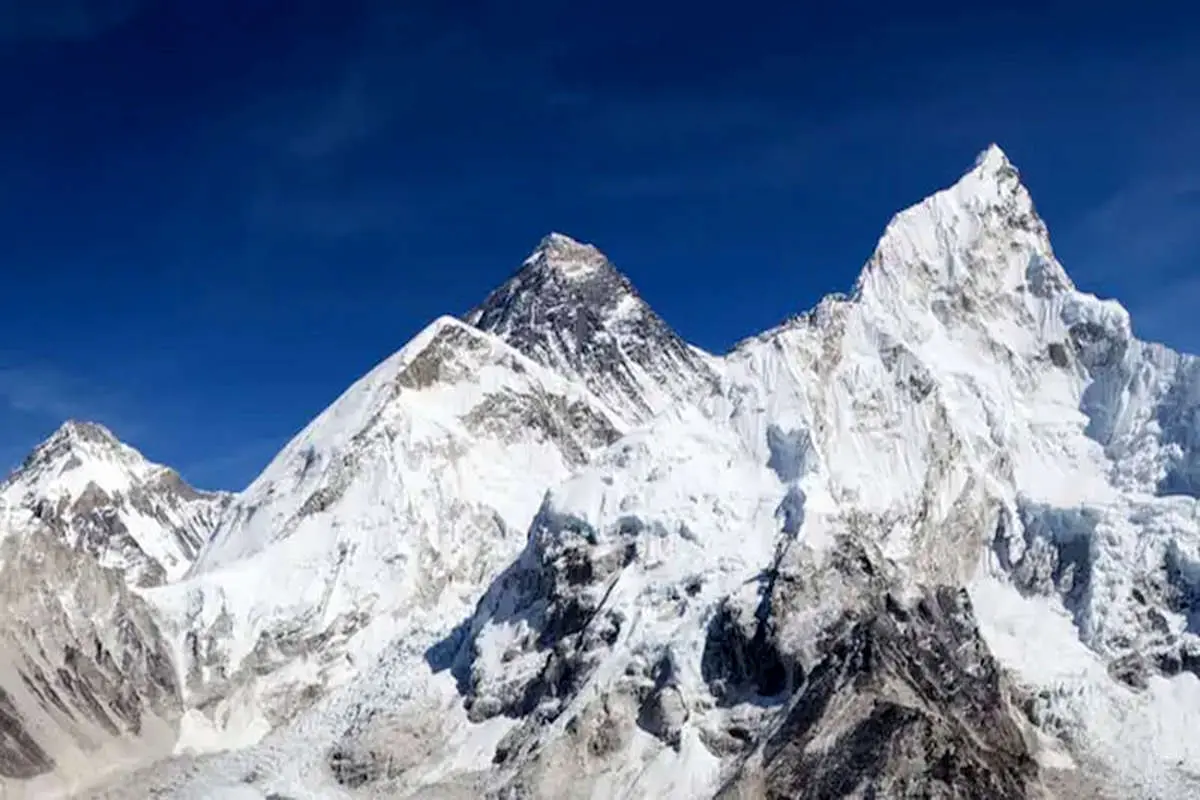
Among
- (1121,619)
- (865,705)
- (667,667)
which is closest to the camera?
A: (865,705)

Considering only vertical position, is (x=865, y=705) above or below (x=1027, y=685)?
below

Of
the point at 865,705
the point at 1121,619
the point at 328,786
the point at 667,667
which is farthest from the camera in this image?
the point at 1121,619

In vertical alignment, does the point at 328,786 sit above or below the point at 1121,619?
below

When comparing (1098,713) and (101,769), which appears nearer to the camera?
(1098,713)

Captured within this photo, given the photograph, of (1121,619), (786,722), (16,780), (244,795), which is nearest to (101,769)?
(16,780)

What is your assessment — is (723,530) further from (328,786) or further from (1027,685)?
(328,786)

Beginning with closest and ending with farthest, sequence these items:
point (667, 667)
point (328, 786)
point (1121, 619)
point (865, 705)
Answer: point (865, 705)
point (667, 667)
point (328, 786)
point (1121, 619)

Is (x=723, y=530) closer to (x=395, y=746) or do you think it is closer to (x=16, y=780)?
(x=395, y=746)

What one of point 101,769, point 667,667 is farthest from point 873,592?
point 101,769

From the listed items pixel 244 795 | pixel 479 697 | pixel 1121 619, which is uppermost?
pixel 1121 619
